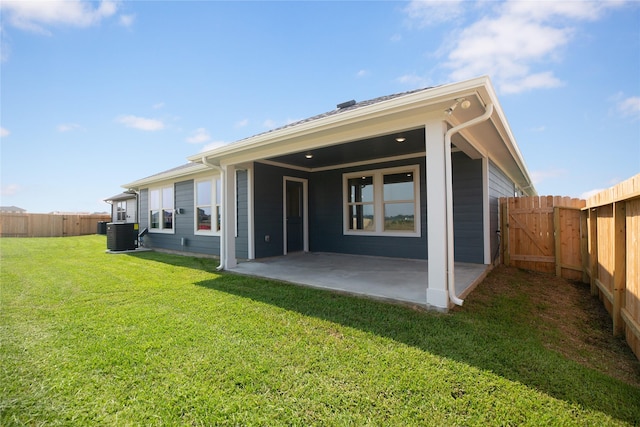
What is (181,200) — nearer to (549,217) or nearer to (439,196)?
(439,196)

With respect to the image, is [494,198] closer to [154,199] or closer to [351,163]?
[351,163]

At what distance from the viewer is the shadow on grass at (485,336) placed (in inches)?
73.0

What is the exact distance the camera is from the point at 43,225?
1622 centimetres

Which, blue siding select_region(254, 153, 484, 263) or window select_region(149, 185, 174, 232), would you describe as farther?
window select_region(149, 185, 174, 232)

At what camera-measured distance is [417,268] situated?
5.41 metres

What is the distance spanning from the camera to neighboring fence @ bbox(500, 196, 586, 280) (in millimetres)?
5457

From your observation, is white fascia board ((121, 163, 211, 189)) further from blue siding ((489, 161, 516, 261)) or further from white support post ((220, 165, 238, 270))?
blue siding ((489, 161, 516, 261))

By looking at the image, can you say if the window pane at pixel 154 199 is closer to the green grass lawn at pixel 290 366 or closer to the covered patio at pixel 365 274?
the covered patio at pixel 365 274

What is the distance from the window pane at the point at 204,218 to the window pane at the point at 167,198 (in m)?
1.83

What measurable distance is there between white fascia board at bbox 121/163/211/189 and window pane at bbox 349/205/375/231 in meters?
4.04

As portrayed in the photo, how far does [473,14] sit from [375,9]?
2.00 meters

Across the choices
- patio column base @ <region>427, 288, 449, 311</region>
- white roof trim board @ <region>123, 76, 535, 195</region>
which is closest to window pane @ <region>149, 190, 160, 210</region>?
white roof trim board @ <region>123, 76, 535, 195</region>

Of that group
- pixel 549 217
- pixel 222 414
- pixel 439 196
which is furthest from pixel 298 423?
pixel 549 217

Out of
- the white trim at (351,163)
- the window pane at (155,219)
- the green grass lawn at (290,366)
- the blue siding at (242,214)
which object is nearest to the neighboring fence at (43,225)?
the window pane at (155,219)
